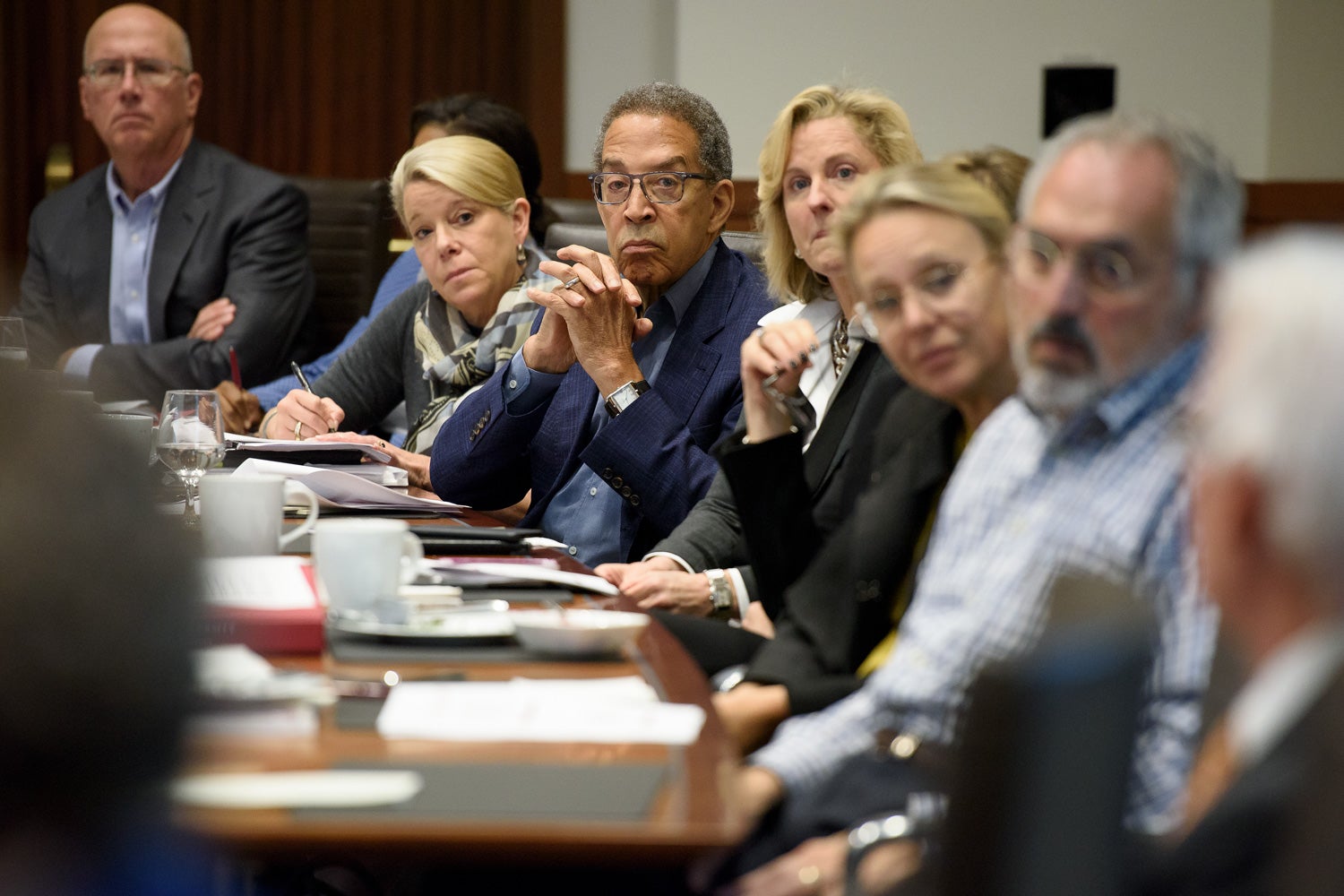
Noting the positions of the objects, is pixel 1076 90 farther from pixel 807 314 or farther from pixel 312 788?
pixel 312 788

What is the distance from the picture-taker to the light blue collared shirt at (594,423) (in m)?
2.50

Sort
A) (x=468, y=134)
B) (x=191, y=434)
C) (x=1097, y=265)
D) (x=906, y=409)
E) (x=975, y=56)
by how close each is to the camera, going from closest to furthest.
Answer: (x=1097, y=265) < (x=906, y=409) < (x=191, y=434) < (x=468, y=134) < (x=975, y=56)

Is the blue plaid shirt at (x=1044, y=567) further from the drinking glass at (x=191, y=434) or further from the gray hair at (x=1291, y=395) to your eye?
the drinking glass at (x=191, y=434)

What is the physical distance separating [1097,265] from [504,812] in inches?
26.3

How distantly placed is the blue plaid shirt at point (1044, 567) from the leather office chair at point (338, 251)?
3311 mm

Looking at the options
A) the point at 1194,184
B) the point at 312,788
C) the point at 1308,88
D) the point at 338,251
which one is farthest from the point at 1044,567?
the point at 1308,88

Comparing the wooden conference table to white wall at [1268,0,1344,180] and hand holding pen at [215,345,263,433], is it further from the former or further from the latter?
white wall at [1268,0,1344,180]

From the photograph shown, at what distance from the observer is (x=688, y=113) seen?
2686 mm

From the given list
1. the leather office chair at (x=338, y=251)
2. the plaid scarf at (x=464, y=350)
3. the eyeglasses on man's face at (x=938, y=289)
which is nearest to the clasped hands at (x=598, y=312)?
the plaid scarf at (x=464, y=350)

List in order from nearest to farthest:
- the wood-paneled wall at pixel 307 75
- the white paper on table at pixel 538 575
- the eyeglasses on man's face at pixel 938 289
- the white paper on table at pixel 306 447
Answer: the eyeglasses on man's face at pixel 938 289 < the white paper on table at pixel 538 575 < the white paper on table at pixel 306 447 < the wood-paneled wall at pixel 307 75

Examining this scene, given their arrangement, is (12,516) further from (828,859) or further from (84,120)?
(84,120)

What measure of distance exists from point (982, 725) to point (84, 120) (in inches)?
201

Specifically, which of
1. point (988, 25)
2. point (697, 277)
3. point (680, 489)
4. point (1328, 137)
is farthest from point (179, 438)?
point (1328, 137)

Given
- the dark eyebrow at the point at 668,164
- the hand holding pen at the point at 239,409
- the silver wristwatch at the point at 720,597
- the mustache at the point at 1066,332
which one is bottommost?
the silver wristwatch at the point at 720,597
